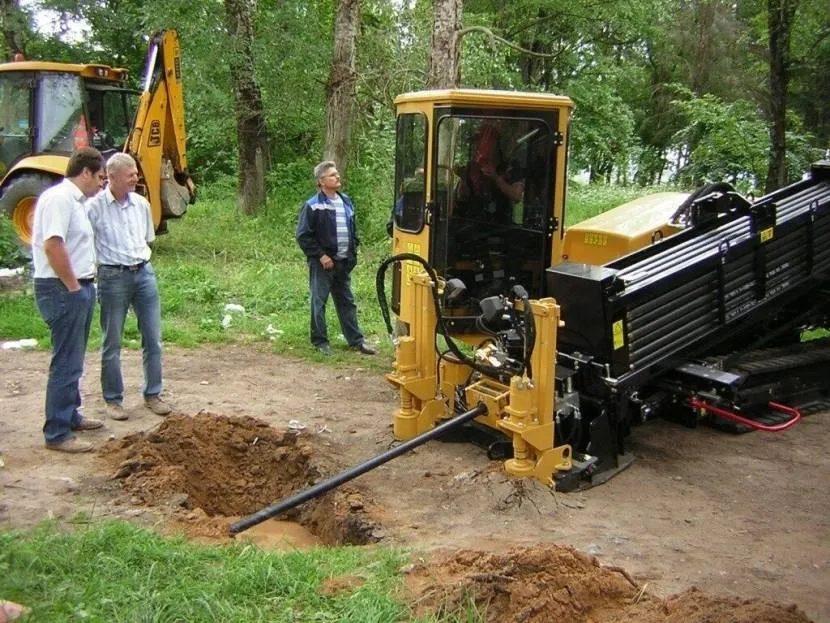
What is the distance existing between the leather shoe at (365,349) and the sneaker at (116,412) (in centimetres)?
275

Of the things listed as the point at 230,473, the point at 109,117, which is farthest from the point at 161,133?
the point at 230,473

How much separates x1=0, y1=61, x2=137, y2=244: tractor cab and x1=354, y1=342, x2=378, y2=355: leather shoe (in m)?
5.77

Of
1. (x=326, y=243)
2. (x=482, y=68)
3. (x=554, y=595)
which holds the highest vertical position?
(x=482, y=68)

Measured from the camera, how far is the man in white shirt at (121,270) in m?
5.84

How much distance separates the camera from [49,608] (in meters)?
3.22

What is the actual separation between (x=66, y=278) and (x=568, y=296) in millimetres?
3220

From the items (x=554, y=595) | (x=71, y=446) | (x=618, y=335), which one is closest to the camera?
(x=554, y=595)

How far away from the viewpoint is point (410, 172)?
6684 mm

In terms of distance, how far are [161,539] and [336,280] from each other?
4.40 meters

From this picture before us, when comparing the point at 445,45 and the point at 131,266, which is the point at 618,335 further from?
the point at 445,45

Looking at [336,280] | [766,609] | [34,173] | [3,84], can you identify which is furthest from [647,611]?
[3,84]

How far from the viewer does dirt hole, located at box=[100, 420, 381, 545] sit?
4.75m

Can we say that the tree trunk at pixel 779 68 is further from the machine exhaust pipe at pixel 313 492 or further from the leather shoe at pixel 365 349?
the machine exhaust pipe at pixel 313 492

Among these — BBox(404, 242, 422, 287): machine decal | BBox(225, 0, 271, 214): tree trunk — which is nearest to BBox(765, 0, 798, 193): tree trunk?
BBox(404, 242, 422, 287): machine decal
